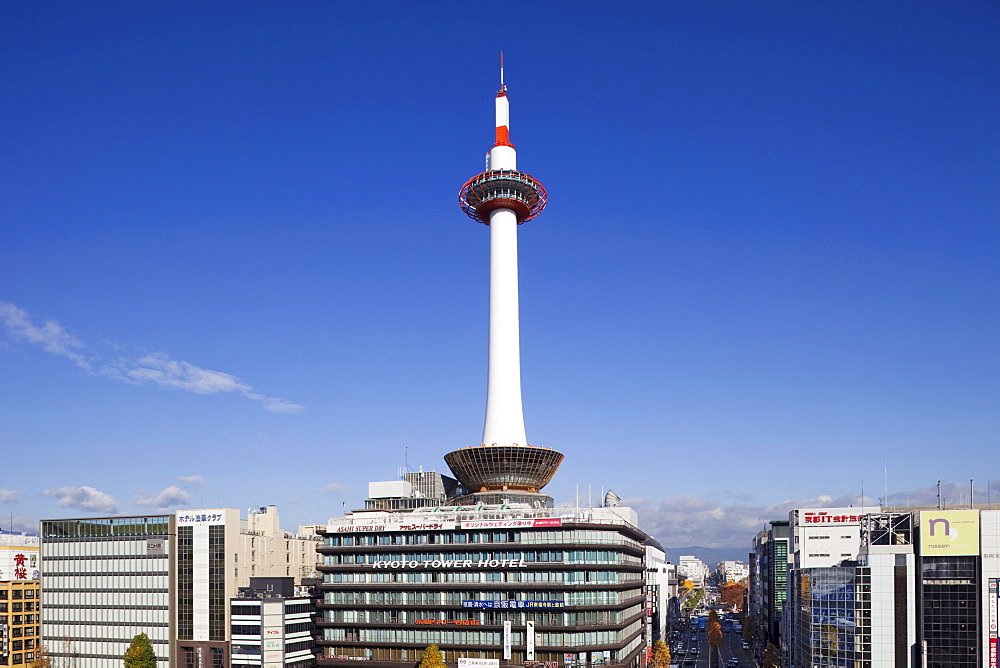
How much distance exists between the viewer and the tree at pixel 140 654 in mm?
172875

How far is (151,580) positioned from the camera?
182125 millimetres

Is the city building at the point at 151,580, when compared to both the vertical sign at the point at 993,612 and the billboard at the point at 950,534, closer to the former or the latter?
the billboard at the point at 950,534

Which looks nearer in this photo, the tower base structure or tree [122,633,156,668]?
tree [122,633,156,668]

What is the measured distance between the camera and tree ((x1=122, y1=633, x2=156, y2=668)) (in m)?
173

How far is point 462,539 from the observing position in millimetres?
160375

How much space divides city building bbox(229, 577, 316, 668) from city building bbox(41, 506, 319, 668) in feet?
15.0

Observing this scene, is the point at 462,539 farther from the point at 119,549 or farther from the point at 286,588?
the point at 119,549

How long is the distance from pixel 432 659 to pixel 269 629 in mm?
35509

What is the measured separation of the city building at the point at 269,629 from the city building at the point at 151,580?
15.0 ft

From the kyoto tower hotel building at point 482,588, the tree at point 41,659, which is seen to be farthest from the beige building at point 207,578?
the tree at point 41,659

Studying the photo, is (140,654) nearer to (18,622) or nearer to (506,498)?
(18,622)

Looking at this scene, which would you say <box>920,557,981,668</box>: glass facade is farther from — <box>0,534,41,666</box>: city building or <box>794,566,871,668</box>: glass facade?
<box>0,534,41,666</box>: city building

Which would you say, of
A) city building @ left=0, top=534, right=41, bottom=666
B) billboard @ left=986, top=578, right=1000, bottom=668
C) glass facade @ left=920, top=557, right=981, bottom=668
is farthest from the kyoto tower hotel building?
city building @ left=0, top=534, right=41, bottom=666

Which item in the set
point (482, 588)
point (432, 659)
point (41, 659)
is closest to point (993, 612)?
point (482, 588)
